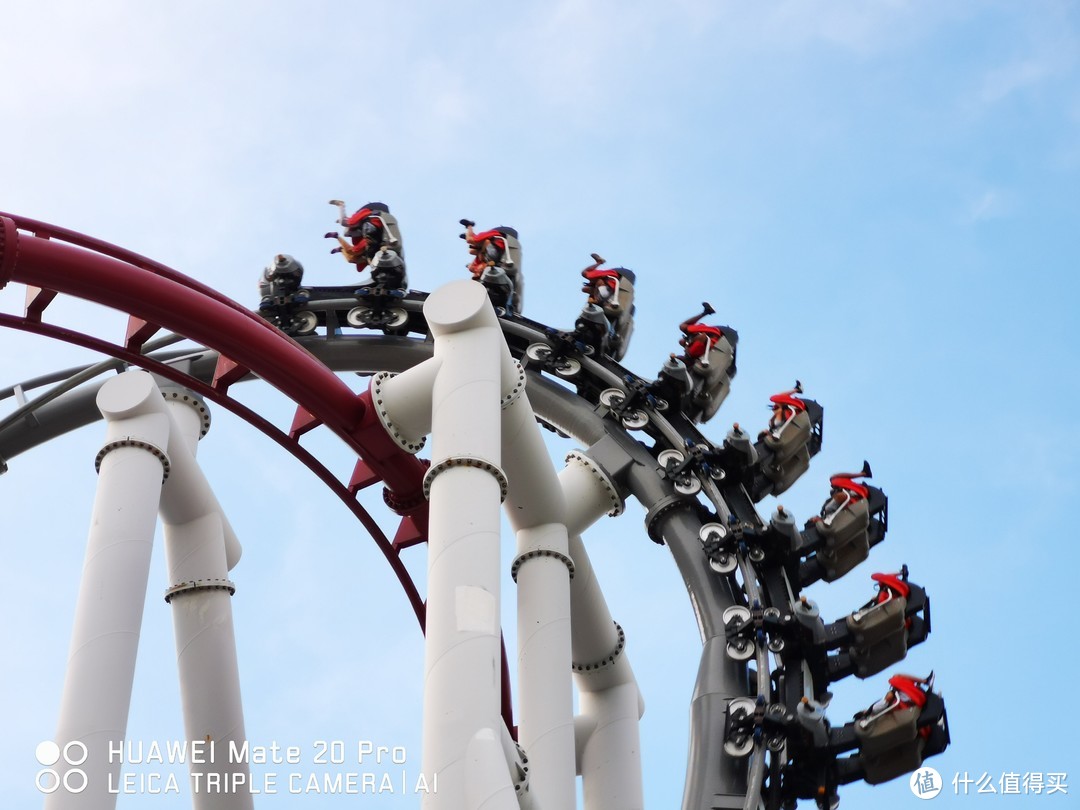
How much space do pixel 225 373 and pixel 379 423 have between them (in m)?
1.66

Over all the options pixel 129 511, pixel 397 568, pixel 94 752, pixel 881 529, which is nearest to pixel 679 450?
pixel 881 529

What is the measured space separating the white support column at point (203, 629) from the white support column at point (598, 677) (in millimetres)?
3375

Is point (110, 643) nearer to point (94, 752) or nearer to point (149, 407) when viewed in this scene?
point (94, 752)

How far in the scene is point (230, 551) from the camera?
16766 mm

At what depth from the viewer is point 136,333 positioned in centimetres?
1486

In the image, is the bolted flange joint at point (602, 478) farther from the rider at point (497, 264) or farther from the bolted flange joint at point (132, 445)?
the bolted flange joint at point (132, 445)

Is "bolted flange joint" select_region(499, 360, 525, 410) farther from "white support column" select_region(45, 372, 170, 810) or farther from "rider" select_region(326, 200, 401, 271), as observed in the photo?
"rider" select_region(326, 200, 401, 271)

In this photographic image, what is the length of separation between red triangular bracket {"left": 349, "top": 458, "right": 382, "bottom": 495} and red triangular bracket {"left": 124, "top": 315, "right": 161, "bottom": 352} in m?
2.21

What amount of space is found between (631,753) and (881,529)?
11.4 feet

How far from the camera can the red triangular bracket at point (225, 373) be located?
15.0m

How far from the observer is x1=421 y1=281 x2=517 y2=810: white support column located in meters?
10.8

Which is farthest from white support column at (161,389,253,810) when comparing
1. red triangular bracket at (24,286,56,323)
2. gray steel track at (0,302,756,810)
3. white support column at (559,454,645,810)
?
white support column at (559,454,645,810)

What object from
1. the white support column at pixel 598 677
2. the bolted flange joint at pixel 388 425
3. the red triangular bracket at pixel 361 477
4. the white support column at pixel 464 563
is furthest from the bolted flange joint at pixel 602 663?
the white support column at pixel 464 563

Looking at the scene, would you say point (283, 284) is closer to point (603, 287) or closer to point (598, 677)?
point (603, 287)
